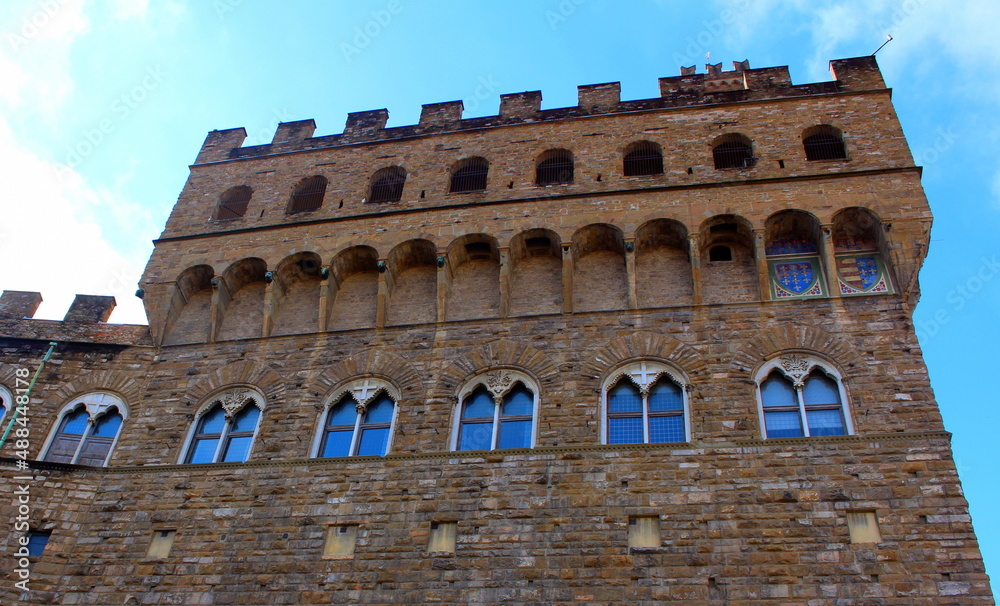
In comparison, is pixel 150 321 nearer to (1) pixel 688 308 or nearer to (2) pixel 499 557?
(2) pixel 499 557

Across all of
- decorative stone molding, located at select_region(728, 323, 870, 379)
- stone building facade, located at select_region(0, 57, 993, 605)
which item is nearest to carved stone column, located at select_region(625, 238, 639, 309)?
stone building facade, located at select_region(0, 57, 993, 605)

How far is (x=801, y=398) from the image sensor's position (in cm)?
1219

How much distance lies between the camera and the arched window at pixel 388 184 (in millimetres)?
17031

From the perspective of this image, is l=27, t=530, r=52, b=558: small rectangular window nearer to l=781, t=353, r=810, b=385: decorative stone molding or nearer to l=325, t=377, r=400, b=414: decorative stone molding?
l=325, t=377, r=400, b=414: decorative stone molding

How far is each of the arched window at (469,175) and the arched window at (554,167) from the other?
3.24 ft

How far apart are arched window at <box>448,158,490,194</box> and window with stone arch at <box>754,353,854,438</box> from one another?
6.63 meters

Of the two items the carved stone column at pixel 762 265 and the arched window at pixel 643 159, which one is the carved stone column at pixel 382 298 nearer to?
the arched window at pixel 643 159

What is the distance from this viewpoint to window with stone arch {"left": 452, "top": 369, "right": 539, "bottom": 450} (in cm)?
1255

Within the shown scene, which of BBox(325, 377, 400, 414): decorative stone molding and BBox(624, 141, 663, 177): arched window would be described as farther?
BBox(624, 141, 663, 177): arched window

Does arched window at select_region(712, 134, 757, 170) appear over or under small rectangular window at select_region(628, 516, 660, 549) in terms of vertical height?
over

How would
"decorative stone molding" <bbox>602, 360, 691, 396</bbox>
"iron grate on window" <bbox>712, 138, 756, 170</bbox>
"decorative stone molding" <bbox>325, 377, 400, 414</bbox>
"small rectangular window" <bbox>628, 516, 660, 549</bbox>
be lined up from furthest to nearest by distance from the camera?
1. "iron grate on window" <bbox>712, 138, 756, 170</bbox>
2. "decorative stone molding" <bbox>325, 377, 400, 414</bbox>
3. "decorative stone molding" <bbox>602, 360, 691, 396</bbox>
4. "small rectangular window" <bbox>628, 516, 660, 549</bbox>

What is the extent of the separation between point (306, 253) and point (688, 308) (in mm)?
6636

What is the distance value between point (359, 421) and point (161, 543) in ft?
10.2

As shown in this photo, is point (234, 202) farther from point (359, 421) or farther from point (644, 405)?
point (644, 405)
